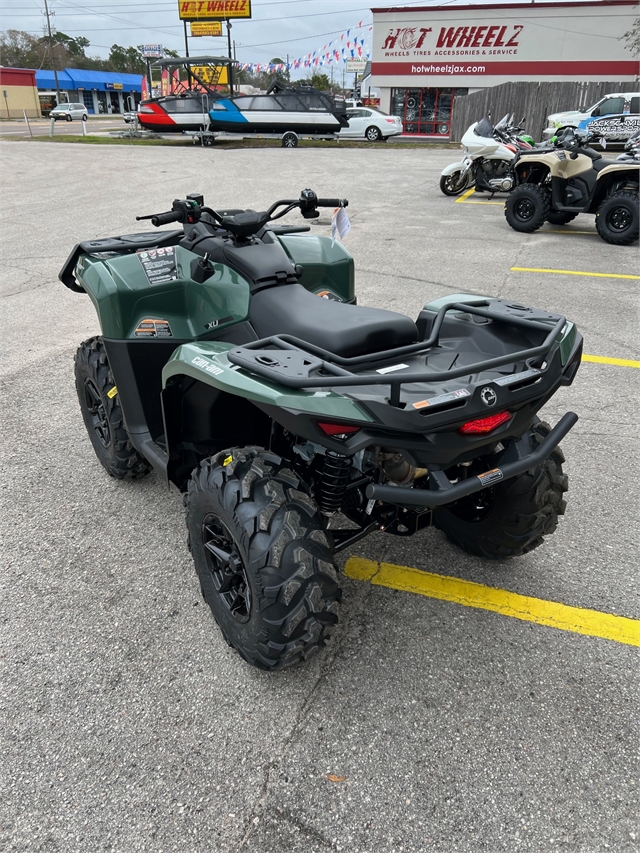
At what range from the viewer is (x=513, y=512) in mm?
2557

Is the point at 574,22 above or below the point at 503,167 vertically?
above

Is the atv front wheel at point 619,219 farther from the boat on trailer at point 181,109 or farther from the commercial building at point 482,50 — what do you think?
the commercial building at point 482,50

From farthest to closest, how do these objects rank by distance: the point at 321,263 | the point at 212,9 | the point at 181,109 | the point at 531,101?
1. the point at 212,9
2. the point at 531,101
3. the point at 181,109
4. the point at 321,263

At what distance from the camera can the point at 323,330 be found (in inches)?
87.5

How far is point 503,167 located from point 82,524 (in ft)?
39.7

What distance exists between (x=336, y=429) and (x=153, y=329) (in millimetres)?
1462

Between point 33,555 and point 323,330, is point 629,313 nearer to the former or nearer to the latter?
point 323,330

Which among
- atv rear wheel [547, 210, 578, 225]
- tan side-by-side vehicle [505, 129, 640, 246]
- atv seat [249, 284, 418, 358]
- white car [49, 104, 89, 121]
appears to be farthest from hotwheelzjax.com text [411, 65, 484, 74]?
atv seat [249, 284, 418, 358]

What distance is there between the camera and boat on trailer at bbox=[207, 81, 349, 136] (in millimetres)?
24812

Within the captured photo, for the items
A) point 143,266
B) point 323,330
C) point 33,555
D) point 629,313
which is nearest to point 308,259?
point 143,266

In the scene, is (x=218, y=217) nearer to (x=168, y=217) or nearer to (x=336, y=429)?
(x=168, y=217)

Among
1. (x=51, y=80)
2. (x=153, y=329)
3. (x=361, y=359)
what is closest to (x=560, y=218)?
(x=153, y=329)

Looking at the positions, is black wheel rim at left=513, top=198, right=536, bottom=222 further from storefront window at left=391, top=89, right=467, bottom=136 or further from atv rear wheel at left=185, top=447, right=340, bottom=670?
storefront window at left=391, top=89, right=467, bottom=136

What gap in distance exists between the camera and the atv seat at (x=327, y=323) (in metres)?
2.18
